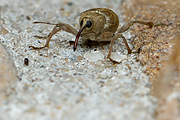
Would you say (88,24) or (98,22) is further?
(98,22)

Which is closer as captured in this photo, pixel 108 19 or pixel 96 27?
pixel 96 27

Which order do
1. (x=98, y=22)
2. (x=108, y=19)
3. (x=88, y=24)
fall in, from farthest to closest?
(x=108, y=19) → (x=98, y=22) → (x=88, y=24)

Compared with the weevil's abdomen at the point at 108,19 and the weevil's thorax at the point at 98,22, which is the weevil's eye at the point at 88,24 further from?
the weevil's abdomen at the point at 108,19

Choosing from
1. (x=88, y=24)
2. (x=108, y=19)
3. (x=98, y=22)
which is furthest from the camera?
(x=108, y=19)

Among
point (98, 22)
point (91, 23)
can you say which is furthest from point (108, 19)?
point (91, 23)

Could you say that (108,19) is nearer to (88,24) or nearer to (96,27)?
(96,27)

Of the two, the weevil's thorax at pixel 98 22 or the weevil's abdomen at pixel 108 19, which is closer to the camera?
the weevil's thorax at pixel 98 22

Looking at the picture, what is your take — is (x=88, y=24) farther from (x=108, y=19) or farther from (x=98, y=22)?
(x=108, y=19)

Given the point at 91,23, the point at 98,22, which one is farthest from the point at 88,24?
the point at 98,22

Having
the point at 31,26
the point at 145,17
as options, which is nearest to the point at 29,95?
the point at 31,26

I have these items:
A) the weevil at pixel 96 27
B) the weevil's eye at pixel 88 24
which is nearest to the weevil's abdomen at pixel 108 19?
the weevil at pixel 96 27
